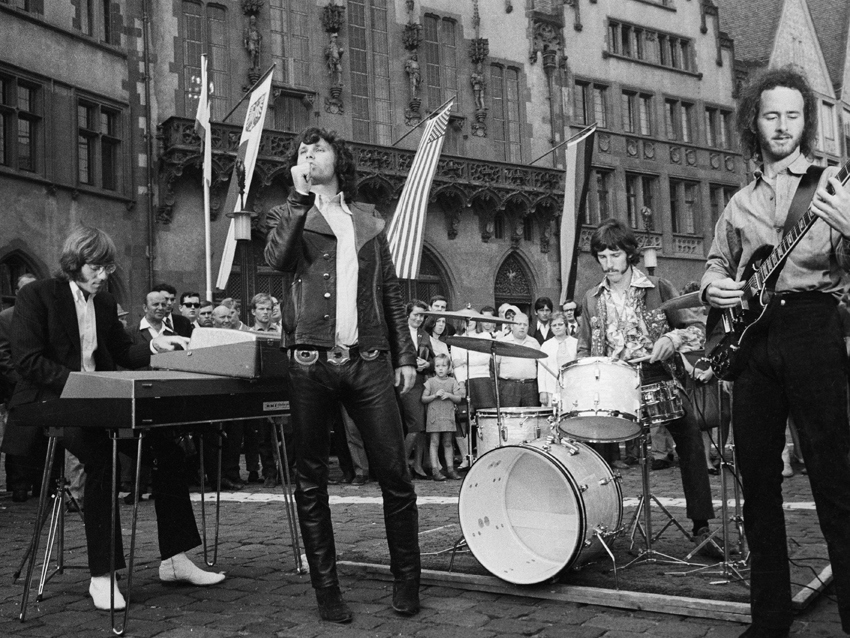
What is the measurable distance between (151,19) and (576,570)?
2073 cm

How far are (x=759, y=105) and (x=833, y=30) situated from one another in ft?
155

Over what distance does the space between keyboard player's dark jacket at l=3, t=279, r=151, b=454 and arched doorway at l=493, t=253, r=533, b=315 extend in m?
23.0

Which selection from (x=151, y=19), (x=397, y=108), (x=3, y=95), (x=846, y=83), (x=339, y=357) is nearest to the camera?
(x=339, y=357)

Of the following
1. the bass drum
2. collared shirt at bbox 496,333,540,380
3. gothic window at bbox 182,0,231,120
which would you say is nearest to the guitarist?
the bass drum

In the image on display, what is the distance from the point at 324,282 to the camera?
5.17 m

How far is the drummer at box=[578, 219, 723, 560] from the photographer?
248 inches

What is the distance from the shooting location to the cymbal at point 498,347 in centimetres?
643

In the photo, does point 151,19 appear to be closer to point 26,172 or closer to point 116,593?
point 26,172

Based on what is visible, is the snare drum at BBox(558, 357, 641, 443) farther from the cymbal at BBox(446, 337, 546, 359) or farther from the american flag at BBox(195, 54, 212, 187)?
the american flag at BBox(195, 54, 212, 187)

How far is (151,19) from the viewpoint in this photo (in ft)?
75.8

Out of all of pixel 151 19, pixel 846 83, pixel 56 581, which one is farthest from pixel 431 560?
pixel 846 83

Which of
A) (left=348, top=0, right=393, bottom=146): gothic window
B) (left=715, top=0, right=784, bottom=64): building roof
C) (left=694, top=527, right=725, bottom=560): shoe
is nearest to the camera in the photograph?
(left=694, top=527, right=725, bottom=560): shoe

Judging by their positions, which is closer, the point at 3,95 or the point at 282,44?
the point at 3,95

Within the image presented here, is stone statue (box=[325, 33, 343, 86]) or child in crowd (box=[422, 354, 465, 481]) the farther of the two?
stone statue (box=[325, 33, 343, 86])
